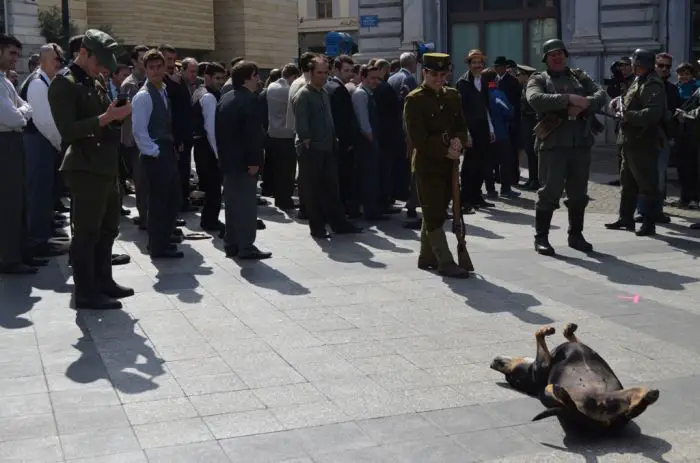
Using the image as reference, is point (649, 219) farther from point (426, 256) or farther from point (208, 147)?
point (208, 147)

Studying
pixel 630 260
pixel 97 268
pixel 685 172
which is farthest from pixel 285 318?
pixel 685 172

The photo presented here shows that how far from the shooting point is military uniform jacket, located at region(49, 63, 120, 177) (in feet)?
25.0

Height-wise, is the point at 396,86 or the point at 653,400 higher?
the point at 396,86

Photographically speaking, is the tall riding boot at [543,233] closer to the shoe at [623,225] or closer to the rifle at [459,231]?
the rifle at [459,231]

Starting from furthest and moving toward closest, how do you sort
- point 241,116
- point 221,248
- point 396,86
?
point 396,86
point 221,248
point 241,116

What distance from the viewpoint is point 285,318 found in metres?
7.75

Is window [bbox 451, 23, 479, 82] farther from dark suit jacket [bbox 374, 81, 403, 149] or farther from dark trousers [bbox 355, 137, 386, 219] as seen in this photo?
dark trousers [bbox 355, 137, 386, 219]

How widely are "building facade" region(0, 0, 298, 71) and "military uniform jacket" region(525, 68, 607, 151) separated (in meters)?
23.4

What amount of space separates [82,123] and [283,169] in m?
6.34

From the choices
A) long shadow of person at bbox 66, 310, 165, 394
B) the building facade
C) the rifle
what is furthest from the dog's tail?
the building facade

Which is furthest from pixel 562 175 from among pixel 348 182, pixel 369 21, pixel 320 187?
pixel 369 21

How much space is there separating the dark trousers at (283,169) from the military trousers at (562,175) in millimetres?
4279

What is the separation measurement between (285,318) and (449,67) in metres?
3.02

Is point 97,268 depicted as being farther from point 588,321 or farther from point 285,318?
point 588,321
